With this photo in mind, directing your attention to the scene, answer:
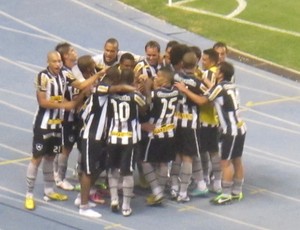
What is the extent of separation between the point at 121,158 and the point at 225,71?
1.81 meters

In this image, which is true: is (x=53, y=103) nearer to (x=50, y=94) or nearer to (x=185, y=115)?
(x=50, y=94)

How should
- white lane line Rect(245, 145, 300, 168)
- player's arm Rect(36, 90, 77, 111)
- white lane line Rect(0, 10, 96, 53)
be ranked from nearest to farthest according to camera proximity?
1. player's arm Rect(36, 90, 77, 111)
2. white lane line Rect(245, 145, 300, 168)
3. white lane line Rect(0, 10, 96, 53)

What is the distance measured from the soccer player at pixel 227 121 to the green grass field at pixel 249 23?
283 inches

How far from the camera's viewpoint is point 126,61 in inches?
529

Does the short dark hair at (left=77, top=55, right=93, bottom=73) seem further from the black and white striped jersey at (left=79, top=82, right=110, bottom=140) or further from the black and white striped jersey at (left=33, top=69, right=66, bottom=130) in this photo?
the black and white striped jersey at (left=79, top=82, right=110, bottom=140)

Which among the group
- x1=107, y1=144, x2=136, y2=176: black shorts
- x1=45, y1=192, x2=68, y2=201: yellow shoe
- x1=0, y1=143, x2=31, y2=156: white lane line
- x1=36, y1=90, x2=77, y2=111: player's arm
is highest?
x1=36, y1=90, x2=77, y2=111: player's arm

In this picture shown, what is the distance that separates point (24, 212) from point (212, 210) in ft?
8.12

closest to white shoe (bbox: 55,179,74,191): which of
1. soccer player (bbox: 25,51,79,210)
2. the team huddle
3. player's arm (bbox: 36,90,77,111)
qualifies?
the team huddle

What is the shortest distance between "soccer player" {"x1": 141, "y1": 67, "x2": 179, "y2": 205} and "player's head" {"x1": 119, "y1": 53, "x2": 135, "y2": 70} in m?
0.38

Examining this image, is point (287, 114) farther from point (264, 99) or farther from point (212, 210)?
point (212, 210)

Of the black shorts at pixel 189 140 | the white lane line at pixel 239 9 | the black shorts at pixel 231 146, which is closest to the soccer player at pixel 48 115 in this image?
the black shorts at pixel 189 140

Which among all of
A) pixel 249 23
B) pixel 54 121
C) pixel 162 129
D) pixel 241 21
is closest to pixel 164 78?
pixel 162 129

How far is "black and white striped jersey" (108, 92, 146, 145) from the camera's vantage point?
42.7 feet

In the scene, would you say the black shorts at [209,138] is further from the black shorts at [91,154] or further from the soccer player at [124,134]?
the black shorts at [91,154]
